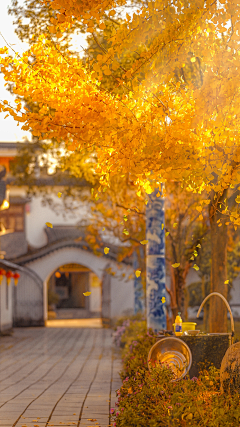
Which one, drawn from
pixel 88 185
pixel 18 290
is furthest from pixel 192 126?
pixel 18 290

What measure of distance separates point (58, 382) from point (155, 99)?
218 inches

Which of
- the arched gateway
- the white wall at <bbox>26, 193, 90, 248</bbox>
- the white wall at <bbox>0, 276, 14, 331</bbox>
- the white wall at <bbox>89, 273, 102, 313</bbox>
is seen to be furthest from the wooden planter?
the white wall at <bbox>89, 273, 102, 313</bbox>

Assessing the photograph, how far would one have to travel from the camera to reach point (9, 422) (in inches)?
232

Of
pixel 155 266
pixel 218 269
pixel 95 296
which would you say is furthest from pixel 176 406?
pixel 95 296

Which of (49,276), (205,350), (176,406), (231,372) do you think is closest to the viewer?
(176,406)

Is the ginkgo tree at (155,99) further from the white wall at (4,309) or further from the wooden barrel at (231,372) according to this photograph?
the white wall at (4,309)

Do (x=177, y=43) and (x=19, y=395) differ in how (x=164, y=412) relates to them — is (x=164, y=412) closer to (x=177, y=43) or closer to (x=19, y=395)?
(x=177, y=43)

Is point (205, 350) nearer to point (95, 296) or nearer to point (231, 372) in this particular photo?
point (231, 372)

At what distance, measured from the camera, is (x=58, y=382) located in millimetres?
8906

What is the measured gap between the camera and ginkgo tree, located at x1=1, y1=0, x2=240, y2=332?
467 cm

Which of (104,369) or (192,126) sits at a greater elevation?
(192,126)

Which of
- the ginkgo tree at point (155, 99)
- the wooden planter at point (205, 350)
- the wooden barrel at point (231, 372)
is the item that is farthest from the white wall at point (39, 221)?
the wooden barrel at point (231, 372)

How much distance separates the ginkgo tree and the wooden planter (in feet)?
5.75

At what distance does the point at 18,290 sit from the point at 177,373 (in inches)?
758
